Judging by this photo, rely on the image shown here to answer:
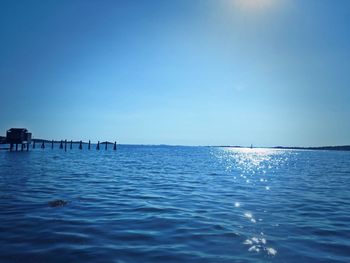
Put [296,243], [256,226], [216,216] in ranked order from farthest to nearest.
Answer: [216,216]
[256,226]
[296,243]

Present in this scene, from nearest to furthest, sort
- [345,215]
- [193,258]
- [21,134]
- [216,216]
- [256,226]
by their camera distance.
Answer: [193,258] → [256,226] → [216,216] → [345,215] → [21,134]

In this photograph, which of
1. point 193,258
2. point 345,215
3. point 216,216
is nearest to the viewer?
point 193,258

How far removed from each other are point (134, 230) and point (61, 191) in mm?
8916

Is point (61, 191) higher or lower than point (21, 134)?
lower

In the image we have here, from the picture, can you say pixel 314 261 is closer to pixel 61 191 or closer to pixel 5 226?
pixel 5 226

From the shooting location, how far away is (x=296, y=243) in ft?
25.3

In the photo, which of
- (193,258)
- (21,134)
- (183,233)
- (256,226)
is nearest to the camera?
(193,258)

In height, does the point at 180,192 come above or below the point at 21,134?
below

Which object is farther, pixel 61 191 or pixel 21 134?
pixel 21 134

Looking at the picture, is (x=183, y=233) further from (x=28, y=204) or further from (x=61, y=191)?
(x=61, y=191)

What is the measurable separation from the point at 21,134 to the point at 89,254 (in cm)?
6979

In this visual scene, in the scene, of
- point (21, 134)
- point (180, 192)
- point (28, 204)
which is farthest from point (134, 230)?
point (21, 134)

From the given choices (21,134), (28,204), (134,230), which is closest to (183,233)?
(134,230)

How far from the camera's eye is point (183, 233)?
841 centimetres
